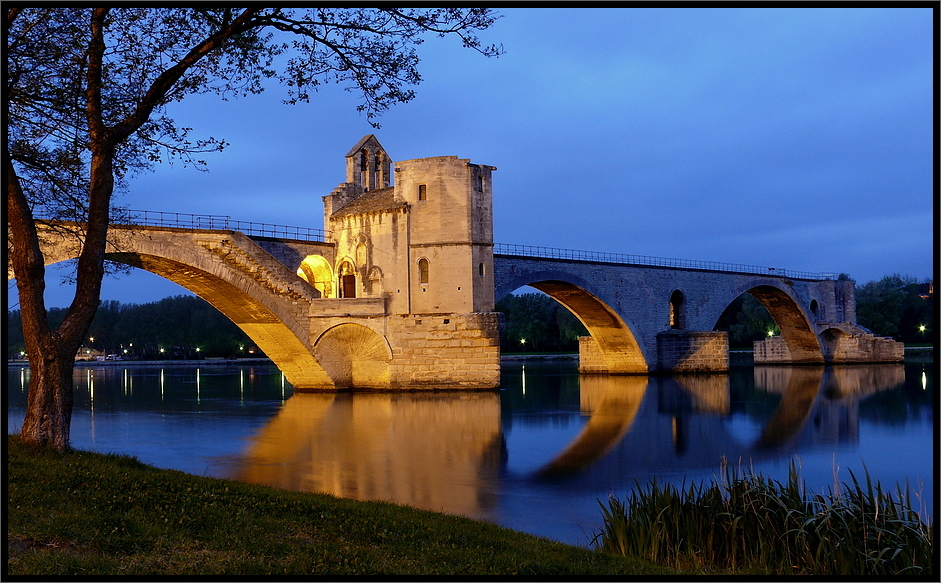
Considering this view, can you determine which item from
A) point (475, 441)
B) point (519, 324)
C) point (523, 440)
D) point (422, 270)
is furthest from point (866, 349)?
point (475, 441)

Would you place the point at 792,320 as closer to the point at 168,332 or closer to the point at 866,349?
the point at 866,349

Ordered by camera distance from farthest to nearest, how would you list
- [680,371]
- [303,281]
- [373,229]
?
[680,371]
[373,229]
[303,281]

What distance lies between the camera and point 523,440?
19.0 meters

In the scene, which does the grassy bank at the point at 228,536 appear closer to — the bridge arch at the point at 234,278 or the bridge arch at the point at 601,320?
the bridge arch at the point at 234,278

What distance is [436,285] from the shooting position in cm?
3244

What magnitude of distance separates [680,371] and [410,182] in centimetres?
2083

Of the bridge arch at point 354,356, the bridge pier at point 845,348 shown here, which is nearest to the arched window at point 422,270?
the bridge arch at point 354,356

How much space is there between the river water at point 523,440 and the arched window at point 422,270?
16.2 ft

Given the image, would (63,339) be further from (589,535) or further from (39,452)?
(589,535)

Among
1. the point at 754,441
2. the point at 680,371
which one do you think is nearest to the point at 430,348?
the point at 754,441

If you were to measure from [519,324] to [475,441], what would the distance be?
6851 cm

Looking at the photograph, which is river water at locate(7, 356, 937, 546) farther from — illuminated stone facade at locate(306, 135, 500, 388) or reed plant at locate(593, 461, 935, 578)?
illuminated stone facade at locate(306, 135, 500, 388)

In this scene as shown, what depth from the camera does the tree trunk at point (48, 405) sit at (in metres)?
10.1

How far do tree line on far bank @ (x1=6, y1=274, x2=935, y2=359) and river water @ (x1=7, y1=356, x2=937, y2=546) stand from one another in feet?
138
